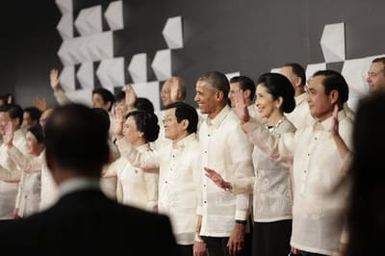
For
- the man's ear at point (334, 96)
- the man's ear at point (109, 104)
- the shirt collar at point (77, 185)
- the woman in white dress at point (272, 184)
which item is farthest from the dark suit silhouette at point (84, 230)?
the man's ear at point (109, 104)

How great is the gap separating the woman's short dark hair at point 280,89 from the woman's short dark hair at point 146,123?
992 mm

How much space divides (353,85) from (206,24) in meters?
1.56

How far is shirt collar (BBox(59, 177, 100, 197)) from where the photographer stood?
1838mm

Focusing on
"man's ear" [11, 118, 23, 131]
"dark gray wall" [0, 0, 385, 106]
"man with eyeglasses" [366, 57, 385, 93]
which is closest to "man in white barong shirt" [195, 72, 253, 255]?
"man with eyeglasses" [366, 57, 385, 93]

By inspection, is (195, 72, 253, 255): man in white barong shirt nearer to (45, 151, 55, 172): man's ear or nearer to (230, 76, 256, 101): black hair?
(230, 76, 256, 101): black hair

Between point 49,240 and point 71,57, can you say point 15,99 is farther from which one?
point 49,240

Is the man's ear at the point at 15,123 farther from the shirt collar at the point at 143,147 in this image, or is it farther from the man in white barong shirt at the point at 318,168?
the man in white barong shirt at the point at 318,168

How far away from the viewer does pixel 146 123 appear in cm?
520

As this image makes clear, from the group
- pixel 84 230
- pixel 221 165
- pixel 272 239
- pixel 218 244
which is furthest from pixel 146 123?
pixel 84 230

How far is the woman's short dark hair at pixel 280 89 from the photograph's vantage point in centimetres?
440

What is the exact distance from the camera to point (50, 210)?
1812 millimetres

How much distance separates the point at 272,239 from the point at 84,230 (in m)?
2.64

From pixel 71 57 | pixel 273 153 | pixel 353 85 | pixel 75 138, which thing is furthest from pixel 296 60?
pixel 75 138

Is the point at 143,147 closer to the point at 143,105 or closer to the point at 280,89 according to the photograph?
the point at 143,105
